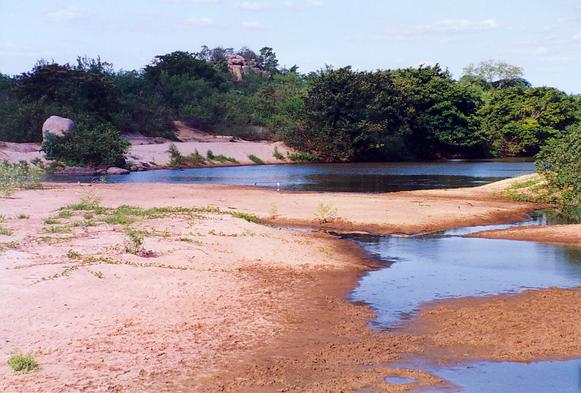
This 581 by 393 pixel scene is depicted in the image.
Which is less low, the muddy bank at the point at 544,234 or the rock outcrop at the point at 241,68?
the rock outcrop at the point at 241,68

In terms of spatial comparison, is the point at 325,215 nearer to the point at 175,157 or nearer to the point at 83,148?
the point at 83,148

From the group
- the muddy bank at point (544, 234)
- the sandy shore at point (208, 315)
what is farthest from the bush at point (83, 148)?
the muddy bank at point (544, 234)

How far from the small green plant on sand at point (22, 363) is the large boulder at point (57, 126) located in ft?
143

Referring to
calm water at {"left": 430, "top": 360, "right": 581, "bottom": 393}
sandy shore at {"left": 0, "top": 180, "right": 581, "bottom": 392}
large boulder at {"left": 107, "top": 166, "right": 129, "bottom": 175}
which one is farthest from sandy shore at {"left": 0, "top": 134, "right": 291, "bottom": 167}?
calm water at {"left": 430, "top": 360, "right": 581, "bottom": 393}

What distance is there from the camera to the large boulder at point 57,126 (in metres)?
50.2

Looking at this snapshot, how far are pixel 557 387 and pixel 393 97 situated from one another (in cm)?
6162

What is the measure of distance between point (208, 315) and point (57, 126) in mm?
43420

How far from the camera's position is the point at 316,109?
67312 millimetres

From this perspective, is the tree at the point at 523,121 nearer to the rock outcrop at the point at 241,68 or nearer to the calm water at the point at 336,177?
the calm water at the point at 336,177

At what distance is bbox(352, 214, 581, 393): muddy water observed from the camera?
350 inches

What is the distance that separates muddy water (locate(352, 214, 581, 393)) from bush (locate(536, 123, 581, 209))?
7.51m

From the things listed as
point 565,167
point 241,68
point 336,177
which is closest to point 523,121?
point 336,177

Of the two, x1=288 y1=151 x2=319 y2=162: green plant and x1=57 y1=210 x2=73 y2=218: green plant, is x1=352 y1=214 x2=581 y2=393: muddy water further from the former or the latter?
x1=288 y1=151 x2=319 y2=162: green plant

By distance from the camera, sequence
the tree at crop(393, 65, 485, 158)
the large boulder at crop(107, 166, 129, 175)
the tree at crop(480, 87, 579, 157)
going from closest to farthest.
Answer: the large boulder at crop(107, 166, 129, 175) → the tree at crop(393, 65, 485, 158) → the tree at crop(480, 87, 579, 157)
